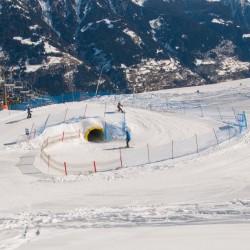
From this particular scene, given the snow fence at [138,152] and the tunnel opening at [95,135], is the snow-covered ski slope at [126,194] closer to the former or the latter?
the snow fence at [138,152]

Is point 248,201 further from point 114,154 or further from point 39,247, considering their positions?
point 114,154

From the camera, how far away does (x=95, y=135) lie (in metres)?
42.3

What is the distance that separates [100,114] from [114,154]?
11138 mm

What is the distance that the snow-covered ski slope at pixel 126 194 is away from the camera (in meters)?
12.6

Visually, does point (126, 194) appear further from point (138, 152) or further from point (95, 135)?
point (95, 135)

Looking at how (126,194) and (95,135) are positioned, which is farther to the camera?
(95,135)

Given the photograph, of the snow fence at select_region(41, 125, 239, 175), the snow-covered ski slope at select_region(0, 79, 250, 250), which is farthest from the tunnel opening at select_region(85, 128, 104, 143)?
the snow-covered ski slope at select_region(0, 79, 250, 250)

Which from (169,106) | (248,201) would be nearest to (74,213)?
(248,201)

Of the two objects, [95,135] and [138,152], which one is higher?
[95,135]

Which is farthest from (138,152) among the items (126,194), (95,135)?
(126,194)

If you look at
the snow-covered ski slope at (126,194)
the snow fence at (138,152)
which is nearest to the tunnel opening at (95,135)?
the snow fence at (138,152)

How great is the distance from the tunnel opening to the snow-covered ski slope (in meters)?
1.36

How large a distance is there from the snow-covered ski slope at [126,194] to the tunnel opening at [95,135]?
4.46 ft

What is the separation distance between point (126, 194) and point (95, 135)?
21.4 metres
